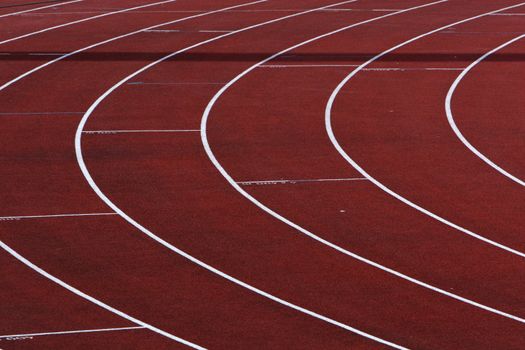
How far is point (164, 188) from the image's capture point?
12.6 metres

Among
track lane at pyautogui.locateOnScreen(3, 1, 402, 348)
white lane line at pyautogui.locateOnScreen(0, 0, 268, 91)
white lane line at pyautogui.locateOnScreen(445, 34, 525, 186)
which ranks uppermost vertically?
white lane line at pyautogui.locateOnScreen(0, 0, 268, 91)

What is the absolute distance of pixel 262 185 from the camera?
12.7m

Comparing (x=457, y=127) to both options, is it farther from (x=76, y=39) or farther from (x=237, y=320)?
(x=76, y=39)

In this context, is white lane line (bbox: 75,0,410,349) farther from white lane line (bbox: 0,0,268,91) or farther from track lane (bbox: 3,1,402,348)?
white lane line (bbox: 0,0,268,91)

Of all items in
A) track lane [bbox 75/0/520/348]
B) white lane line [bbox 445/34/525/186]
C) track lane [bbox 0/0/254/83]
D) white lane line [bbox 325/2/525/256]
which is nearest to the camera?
white lane line [bbox 325/2/525/256]

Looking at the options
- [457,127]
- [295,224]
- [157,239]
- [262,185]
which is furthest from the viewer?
[457,127]

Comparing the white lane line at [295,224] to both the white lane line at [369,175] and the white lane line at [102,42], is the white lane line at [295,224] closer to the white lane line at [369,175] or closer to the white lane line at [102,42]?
the white lane line at [369,175]

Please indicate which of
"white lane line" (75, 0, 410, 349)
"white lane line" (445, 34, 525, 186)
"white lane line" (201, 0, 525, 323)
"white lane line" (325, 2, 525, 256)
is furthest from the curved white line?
"white lane line" (445, 34, 525, 186)

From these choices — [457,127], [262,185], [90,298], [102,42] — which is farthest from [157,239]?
[102,42]

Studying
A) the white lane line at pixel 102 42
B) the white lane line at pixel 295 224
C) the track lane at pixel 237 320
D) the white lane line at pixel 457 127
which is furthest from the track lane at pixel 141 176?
the white lane line at pixel 102 42

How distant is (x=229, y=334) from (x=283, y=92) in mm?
8227

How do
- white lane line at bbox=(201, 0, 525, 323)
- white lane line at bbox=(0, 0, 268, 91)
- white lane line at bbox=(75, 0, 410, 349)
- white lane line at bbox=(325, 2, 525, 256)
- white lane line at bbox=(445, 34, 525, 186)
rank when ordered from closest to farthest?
white lane line at bbox=(75, 0, 410, 349)
white lane line at bbox=(201, 0, 525, 323)
white lane line at bbox=(325, 2, 525, 256)
white lane line at bbox=(445, 34, 525, 186)
white lane line at bbox=(0, 0, 268, 91)

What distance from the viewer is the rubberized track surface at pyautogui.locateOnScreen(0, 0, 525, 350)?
367 inches

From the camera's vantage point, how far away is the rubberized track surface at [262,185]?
9.33 meters
